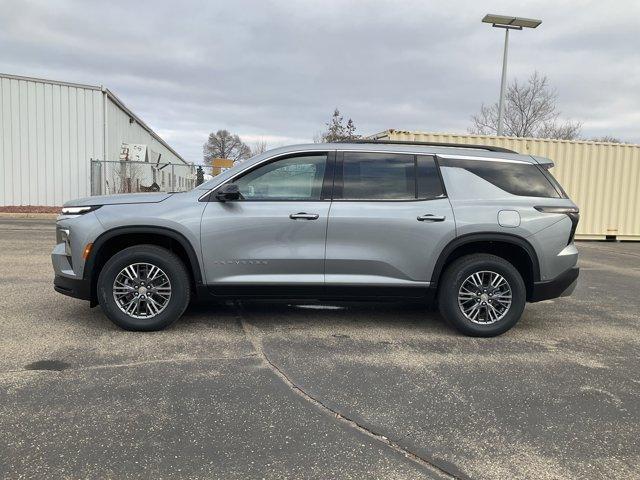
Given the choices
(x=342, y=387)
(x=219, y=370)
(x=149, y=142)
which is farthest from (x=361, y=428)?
(x=149, y=142)

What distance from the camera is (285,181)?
4.88m

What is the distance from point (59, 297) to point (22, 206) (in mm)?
17063

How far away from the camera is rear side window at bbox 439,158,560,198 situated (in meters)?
5.00

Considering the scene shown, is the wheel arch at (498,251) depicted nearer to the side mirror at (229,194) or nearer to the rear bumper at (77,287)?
the side mirror at (229,194)

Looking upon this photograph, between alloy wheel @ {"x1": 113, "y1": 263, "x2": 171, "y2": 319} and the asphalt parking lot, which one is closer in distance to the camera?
the asphalt parking lot

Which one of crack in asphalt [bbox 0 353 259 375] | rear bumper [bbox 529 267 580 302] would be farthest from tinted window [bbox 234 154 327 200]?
rear bumper [bbox 529 267 580 302]

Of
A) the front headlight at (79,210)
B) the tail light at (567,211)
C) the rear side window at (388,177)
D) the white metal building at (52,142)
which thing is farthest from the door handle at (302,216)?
the white metal building at (52,142)

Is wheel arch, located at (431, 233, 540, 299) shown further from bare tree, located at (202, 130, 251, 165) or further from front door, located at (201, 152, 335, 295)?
bare tree, located at (202, 130, 251, 165)

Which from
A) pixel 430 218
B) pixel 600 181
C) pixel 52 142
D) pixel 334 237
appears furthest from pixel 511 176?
pixel 52 142

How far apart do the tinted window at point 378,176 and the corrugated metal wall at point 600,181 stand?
1101cm

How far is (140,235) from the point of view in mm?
Answer: 4855

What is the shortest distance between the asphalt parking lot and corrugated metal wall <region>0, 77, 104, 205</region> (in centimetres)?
1744

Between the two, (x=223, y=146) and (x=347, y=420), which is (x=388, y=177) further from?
(x=223, y=146)

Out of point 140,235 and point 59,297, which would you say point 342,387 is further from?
point 59,297
